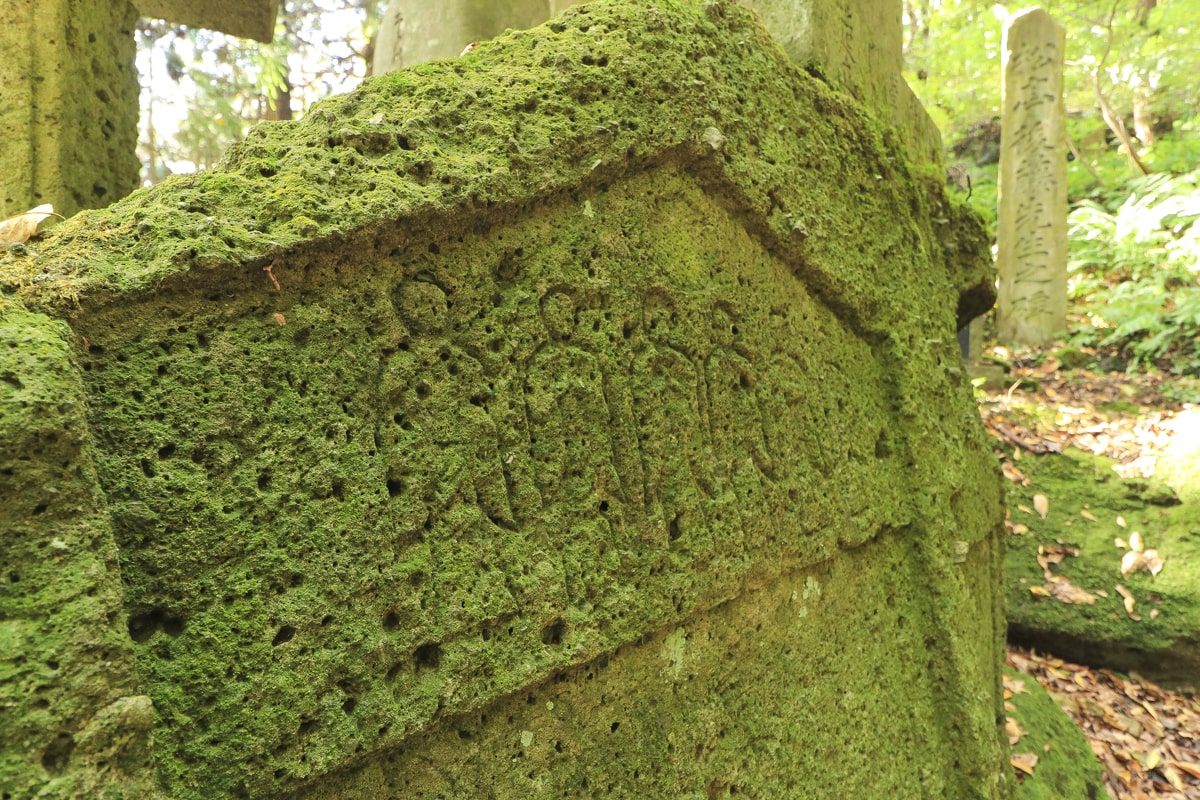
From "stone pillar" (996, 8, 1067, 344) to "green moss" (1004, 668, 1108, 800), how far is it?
6.23 m

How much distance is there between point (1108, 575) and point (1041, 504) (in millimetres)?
556

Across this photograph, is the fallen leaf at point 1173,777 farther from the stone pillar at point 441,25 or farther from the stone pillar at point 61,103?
the stone pillar at point 61,103

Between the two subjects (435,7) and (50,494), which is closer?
(50,494)

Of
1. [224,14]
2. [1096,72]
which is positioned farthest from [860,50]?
[1096,72]

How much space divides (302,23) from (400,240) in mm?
8848

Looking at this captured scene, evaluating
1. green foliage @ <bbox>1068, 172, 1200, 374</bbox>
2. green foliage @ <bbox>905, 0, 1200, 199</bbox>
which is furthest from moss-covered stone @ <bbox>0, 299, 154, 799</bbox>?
green foliage @ <bbox>905, 0, 1200, 199</bbox>

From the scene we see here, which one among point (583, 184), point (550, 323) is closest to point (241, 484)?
point (550, 323)

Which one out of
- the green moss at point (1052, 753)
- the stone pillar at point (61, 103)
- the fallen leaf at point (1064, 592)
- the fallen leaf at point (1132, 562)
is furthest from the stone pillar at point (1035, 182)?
the stone pillar at point (61, 103)

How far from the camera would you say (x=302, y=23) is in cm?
861

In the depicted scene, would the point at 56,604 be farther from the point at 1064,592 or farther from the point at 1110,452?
the point at 1110,452

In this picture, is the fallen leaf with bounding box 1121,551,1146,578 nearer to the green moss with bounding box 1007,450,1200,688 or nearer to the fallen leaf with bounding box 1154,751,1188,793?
the green moss with bounding box 1007,450,1200,688

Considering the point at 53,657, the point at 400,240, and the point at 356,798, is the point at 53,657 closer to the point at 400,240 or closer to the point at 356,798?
the point at 356,798

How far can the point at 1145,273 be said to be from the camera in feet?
29.6

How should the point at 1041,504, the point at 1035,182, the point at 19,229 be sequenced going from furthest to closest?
the point at 1035,182, the point at 1041,504, the point at 19,229
